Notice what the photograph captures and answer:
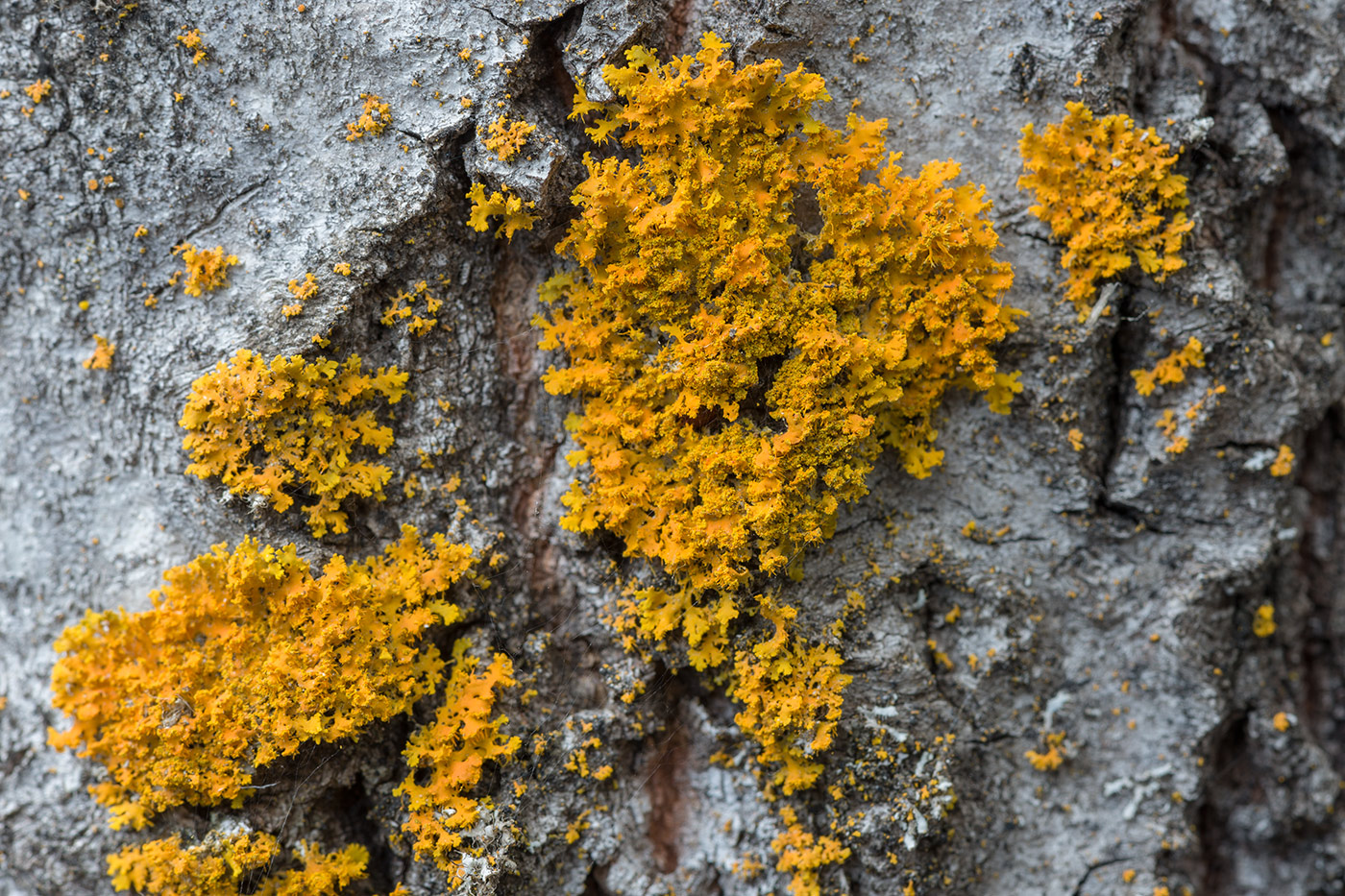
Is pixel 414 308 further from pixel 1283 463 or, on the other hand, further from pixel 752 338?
pixel 1283 463

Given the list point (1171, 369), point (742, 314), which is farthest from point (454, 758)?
point (1171, 369)

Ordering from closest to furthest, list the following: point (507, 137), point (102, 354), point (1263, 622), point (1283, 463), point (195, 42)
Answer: point (507, 137)
point (195, 42)
point (102, 354)
point (1283, 463)
point (1263, 622)

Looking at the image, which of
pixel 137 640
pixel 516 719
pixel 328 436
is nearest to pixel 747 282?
pixel 328 436

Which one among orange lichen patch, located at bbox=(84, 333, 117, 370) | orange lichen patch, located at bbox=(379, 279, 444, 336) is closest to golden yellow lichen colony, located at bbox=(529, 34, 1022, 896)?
orange lichen patch, located at bbox=(379, 279, 444, 336)

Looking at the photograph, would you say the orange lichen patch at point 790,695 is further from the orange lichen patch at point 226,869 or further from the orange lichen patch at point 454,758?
the orange lichen patch at point 226,869

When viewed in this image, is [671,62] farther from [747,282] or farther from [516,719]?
[516,719]

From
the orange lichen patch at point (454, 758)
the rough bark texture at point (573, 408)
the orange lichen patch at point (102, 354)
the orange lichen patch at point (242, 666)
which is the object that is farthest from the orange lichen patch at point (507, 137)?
the orange lichen patch at point (454, 758)
